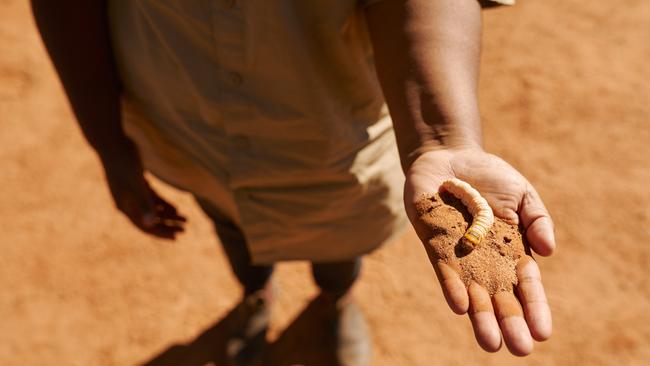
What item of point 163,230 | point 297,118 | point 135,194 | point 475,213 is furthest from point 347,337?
point 475,213

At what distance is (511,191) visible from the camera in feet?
5.50

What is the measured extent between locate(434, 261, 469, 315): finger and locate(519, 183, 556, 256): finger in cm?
23

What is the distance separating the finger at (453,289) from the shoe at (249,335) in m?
1.95

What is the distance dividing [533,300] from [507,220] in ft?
0.79

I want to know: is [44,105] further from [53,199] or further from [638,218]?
[638,218]

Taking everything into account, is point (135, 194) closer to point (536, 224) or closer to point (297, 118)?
point (297, 118)

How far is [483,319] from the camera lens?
150 cm

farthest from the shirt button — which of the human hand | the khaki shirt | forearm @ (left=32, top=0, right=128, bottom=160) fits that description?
the human hand

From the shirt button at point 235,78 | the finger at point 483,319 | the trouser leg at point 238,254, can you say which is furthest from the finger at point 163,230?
the finger at point 483,319

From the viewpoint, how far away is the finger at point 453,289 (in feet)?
5.00

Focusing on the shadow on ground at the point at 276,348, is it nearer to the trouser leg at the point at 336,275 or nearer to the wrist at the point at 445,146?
the trouser leg at the point at 336,275

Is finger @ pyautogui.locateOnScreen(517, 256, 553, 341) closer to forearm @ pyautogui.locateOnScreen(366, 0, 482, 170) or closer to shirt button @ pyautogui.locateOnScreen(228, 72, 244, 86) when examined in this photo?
forearm @ pyautogui.locateOnScreen(366, 0, 482, 170)

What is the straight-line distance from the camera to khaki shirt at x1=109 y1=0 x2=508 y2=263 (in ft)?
6.06

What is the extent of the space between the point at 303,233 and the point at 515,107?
286 cm
